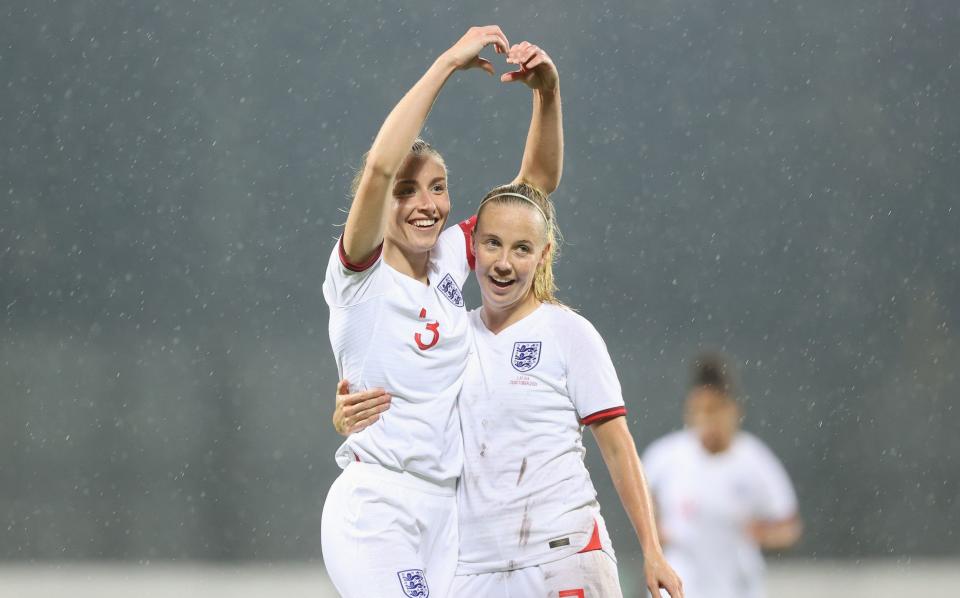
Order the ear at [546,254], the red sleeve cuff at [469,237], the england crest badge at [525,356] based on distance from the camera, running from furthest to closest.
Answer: the red sleeve cuff at [469,237]
the ear at [546,254]
the england crest badge at [525,356]

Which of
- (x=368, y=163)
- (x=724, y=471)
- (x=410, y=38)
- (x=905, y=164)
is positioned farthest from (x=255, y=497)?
(x=368, y=163)

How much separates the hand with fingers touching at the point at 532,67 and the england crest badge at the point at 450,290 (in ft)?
1.58

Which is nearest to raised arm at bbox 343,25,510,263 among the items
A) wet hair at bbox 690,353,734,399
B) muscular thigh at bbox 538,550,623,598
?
muscular thigh at bbox 538,550,623,598

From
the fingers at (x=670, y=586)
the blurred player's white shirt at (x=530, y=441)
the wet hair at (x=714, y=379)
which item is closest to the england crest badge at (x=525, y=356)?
the blurred player's white shirt at (x=530, y=441)

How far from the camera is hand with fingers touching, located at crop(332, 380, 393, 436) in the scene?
2.32m

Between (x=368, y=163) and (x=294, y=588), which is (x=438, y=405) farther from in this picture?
(x=294, y=588)

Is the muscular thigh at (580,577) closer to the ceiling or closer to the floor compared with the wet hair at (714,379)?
closer to the floor

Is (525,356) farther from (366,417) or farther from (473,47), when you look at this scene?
(473,47)

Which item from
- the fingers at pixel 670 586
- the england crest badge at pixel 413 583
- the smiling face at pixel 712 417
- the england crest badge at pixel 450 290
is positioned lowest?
the smiling face at pixel 712 417

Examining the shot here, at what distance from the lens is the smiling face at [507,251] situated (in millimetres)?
2432

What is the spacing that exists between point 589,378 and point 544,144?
2.22 ft

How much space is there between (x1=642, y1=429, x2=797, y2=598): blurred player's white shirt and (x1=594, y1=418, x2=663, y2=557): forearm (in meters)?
2.46

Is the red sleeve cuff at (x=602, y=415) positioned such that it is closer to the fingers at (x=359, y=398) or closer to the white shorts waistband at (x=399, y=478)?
the white shorts waistband at (x=399, y=478)

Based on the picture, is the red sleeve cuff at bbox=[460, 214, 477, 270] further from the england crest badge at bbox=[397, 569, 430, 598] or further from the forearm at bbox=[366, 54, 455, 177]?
the england crest badge at bbox=[397, 569, 430, 598]
